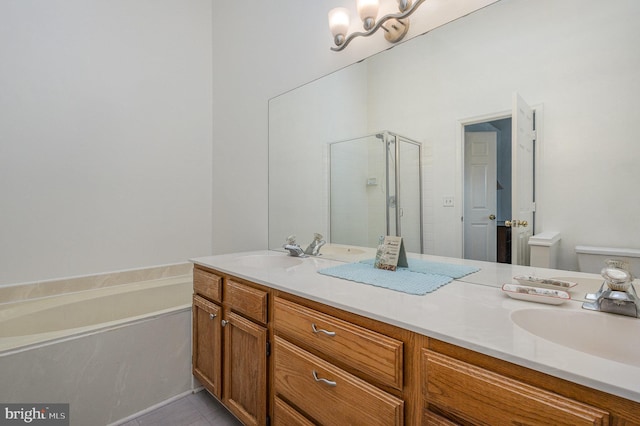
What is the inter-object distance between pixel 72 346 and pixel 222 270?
0.84 m

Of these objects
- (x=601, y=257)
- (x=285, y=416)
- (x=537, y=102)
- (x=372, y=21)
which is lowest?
(x=285, y=416)

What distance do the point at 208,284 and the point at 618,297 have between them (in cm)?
166

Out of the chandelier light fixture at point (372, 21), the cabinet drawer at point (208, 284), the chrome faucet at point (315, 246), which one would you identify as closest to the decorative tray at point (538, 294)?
the chrome faucet at point (315, 246)

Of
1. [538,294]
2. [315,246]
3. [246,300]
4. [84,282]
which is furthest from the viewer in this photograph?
[84,282]

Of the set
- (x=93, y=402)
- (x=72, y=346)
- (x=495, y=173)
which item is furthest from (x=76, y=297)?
(x=495, y=173)

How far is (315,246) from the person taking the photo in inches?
73.7

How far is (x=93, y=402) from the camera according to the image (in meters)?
1.55

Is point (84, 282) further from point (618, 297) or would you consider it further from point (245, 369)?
point (618, 297)

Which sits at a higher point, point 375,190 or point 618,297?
point 375,190

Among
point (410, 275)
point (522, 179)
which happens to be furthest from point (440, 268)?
point (522, 179)

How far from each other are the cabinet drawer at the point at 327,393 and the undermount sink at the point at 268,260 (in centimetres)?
64

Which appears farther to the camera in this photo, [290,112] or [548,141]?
[290,112]

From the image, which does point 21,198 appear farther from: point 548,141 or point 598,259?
point 598,259

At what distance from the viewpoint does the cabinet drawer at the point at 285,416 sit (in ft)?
3.55
